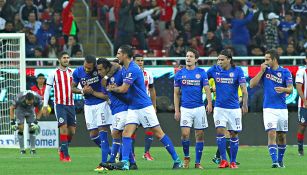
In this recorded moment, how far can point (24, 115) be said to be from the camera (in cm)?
2744

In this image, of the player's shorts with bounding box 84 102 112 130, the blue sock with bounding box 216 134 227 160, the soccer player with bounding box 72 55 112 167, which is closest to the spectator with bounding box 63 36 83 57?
the soccer player with bounding box 72 55 112 167

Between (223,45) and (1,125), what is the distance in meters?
8.28

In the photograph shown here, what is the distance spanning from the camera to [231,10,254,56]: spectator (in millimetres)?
33844

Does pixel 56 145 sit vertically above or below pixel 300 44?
below

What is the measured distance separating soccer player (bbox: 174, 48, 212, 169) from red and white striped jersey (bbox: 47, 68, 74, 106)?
3966 millimetres

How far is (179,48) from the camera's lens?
109ft

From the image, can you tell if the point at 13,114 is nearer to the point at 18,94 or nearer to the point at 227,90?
the point at 18,94

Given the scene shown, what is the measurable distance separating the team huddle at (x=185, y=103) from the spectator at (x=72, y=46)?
1098 cm

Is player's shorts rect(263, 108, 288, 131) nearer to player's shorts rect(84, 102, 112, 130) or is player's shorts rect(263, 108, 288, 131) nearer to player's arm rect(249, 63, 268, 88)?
player's arm rect(249, 63, 268, 88)

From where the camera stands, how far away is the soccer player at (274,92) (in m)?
20.5

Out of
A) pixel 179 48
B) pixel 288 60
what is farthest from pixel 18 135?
pixel 288 60

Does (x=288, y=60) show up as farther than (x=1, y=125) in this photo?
Yes

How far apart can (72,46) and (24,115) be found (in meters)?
6.03

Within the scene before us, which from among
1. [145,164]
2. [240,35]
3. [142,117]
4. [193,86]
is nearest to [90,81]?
[142,117]
